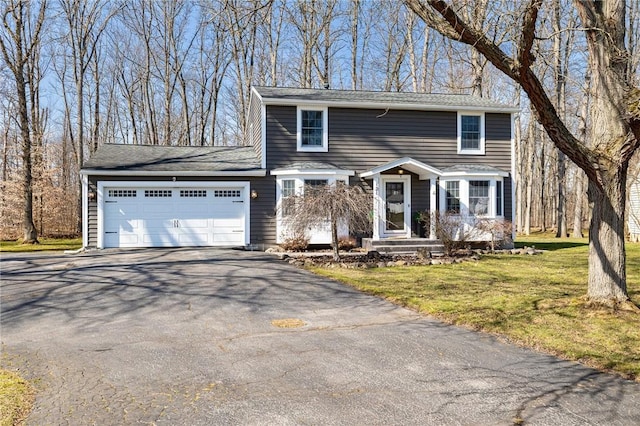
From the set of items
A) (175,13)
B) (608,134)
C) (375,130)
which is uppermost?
(175,13)

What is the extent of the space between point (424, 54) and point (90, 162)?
20.3 metres

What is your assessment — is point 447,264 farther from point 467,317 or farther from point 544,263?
point 467,317

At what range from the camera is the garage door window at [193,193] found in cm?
1552

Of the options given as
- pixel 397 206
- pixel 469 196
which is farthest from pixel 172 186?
pixel 469 196

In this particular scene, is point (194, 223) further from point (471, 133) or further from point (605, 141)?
point (605, 141)

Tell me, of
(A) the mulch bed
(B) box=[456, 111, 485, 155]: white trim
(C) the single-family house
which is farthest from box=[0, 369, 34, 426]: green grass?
(B) box=[456, 111, 485, 155]: white trim

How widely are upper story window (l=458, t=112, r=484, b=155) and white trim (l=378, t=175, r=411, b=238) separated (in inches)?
100

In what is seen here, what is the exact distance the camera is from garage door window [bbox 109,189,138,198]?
15.1m

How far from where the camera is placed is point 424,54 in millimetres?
27844

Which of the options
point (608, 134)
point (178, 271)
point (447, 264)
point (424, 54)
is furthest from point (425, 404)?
point (424, 54)

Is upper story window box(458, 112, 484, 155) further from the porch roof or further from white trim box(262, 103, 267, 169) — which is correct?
white trim box(262, 103, 267, 169)

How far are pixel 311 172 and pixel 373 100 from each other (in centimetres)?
366

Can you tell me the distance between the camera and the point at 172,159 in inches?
656

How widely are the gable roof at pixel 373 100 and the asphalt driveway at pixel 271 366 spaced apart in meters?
9.14
